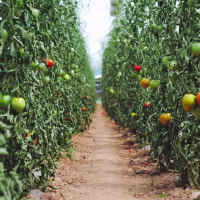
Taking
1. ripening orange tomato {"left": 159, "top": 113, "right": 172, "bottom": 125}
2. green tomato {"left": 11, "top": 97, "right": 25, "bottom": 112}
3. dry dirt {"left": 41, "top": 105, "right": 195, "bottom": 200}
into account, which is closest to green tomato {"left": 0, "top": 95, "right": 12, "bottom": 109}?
green tomato {"left": 11, "top": 97, "right": 25, "bottom": 112}

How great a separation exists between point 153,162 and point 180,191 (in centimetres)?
132

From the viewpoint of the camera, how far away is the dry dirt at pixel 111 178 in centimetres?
254

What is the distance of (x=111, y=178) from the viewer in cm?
324

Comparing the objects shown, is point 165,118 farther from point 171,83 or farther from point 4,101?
point 4,101

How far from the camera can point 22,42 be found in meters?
1.80

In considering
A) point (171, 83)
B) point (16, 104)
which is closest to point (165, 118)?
point (171, 83)

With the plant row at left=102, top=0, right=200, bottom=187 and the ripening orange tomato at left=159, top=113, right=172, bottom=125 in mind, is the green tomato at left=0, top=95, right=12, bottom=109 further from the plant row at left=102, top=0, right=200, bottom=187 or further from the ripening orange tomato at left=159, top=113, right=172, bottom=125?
the ripening orange tomato at left=159, top=113, right=172, bottom=125

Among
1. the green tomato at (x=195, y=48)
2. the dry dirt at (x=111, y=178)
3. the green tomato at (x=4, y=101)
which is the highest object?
the green tomato at (x=195, y=48)

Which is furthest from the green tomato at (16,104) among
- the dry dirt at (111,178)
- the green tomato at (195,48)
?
the green tomato at (195,48)

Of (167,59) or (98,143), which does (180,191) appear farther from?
(98,143)

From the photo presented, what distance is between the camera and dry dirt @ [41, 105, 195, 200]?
2.54 metres

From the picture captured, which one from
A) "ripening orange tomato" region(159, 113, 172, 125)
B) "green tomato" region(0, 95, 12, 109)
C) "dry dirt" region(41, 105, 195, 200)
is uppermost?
"green tomato" region(0, 95, 12, 109)

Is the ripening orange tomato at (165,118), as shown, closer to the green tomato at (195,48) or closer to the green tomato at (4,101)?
the green tomato at (195,48)

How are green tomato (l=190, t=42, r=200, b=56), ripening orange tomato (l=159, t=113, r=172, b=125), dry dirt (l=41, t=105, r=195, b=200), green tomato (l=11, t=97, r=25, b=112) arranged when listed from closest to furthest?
green tomato (l=190, t=42, r=200, b=56)
green tomato (l=11, t=97, r=25, b=112)
dry dirt (l=41, t=105, r=195, b=200)
ripening orange tomato (l=159, t=113, r=172, b=125)
